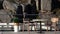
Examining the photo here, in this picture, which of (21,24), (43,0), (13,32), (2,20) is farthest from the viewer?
(43,0)

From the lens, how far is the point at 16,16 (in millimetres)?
8555

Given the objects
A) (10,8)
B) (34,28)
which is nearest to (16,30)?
(34,28)

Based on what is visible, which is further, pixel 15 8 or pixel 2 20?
pixel 15 8

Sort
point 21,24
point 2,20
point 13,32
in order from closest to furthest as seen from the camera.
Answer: point 13,32 < point 21,24 < point 2,20

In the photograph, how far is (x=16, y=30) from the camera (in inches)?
304

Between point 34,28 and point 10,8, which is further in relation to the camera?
point 10,8

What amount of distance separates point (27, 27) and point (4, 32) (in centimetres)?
86

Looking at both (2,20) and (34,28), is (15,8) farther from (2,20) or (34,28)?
(34,28)

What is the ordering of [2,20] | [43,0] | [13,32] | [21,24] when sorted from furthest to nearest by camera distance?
[43,0], [2,20], [21,24], [13,32]

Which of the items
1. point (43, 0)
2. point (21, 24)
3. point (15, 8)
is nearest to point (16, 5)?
point (15, 8)

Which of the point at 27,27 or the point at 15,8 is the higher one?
the point at 15,8

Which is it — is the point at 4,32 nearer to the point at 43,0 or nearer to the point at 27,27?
the point at 27,27

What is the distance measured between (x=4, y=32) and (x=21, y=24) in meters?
0.77

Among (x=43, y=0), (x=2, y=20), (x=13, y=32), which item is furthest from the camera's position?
(x=43, y=0)
